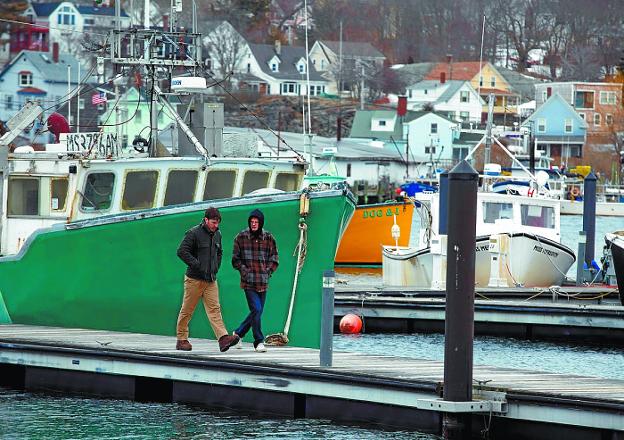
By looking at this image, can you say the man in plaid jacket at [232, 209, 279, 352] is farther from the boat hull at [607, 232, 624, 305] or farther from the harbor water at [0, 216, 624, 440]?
the boat hull at [607, 232, 624, 305]

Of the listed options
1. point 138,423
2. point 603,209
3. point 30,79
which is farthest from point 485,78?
point 138,423

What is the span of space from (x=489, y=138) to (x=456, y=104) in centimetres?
8697

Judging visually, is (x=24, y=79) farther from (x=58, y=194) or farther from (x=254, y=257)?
(x=254, y=257)

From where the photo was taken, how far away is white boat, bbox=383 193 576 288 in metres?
30.8

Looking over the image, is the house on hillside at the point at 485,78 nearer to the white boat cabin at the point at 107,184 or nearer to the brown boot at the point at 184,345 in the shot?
the white boat cabin at the point at 107,184

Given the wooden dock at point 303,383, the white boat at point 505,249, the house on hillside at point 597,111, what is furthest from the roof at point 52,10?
the wooden dock at point 303,383

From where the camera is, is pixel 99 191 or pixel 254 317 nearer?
pixel 254 317

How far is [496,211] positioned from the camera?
32.3 meters

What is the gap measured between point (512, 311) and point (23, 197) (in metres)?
9.37

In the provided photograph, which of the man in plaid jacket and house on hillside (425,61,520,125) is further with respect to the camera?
house on hillside (425,61,520,125)

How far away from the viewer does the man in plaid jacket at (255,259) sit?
18.2m

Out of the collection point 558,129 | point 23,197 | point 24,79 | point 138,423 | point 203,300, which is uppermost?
point 24,79

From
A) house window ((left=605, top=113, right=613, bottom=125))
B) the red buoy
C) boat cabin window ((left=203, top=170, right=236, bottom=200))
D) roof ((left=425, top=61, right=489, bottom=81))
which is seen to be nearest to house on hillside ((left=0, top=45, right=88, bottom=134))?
roof ((left=425, top=61, right=489, bottom=81))

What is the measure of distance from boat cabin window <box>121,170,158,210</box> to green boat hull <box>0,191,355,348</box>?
0.73 metres
